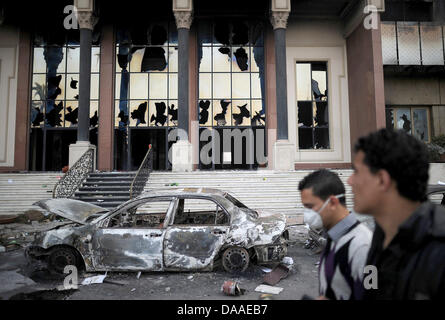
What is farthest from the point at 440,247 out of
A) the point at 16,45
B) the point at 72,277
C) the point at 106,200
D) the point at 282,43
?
the point at 16,45

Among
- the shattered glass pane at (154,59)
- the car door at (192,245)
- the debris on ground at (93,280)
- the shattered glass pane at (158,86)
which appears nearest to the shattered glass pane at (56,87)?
the shattered glass pane at (154,59)

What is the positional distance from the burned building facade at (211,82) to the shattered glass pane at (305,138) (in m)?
0.07

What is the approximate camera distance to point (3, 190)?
1230 cm

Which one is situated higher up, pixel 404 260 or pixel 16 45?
pixel 16 45

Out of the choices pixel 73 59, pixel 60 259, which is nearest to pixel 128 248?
pixel 60 259

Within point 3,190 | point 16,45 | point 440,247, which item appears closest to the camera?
point 440,247

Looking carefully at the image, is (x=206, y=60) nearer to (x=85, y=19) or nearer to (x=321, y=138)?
(x=85, y=19)

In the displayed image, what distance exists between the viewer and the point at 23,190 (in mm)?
12414

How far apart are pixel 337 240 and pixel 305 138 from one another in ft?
59.1

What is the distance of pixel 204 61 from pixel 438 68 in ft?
47.8

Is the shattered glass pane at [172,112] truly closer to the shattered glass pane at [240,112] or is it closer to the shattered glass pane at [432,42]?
the shattered glass pane at [240,112]

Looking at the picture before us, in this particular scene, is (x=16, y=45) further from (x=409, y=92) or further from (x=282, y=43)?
(x=409, y=92)

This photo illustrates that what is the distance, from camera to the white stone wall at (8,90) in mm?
18016

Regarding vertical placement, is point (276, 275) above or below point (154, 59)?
below
